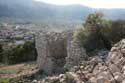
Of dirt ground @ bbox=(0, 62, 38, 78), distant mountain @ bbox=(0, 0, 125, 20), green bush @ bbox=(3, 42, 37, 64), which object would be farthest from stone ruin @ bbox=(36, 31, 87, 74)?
distant mountain @ bbox=(0, 0, 125, 20)

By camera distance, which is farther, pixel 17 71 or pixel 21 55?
pixel 21 55

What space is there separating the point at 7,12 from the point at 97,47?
14074 centimetres

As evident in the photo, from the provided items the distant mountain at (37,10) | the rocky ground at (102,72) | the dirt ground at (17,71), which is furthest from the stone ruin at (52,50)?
the distant mountain at (37,10)

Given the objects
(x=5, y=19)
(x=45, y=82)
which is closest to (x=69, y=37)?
(x=45, y=82)

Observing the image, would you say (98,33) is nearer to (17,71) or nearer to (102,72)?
(17,71)

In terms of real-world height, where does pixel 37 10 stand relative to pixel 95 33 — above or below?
below

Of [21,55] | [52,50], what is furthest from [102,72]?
[21,55]

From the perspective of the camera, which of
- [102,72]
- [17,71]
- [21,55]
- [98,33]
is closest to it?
[102,72]

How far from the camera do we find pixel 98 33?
21828 millimetres

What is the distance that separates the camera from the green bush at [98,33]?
21.2m

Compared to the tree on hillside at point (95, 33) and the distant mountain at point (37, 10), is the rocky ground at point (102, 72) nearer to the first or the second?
the tree on hillside at point (95, 33)

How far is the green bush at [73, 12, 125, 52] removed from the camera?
21.2 metres

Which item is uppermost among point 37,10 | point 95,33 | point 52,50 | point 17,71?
point 95,33

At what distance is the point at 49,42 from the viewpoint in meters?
25.8
